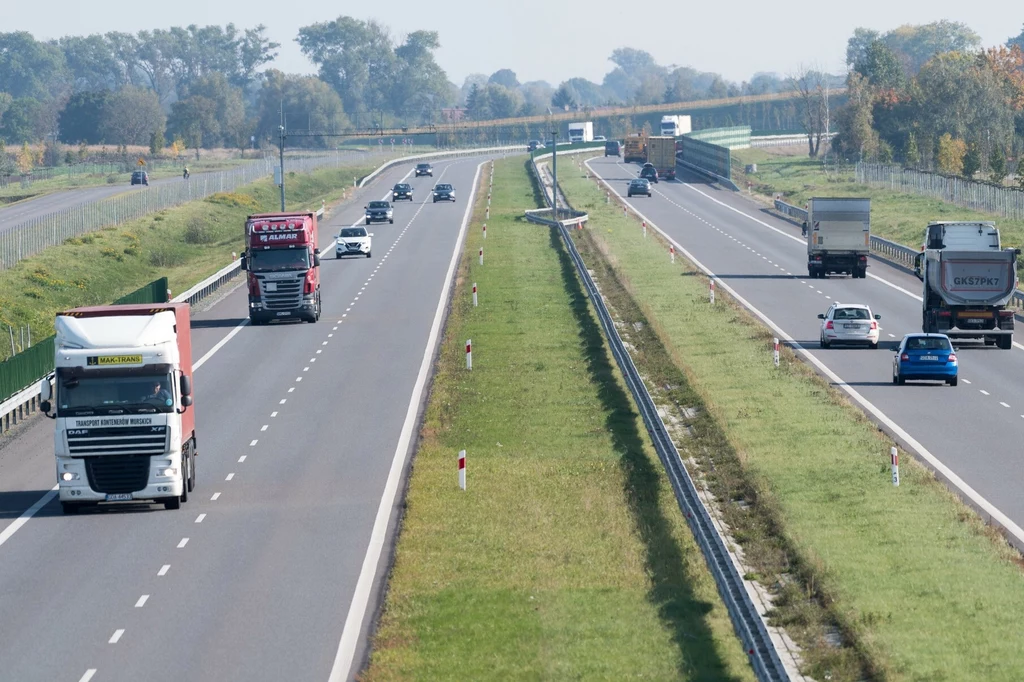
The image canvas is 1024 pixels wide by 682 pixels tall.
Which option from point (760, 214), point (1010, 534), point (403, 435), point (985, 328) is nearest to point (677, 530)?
point (1010, 534)

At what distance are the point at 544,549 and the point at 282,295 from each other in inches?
1301

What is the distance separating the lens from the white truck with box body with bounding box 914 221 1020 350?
52.0 meters

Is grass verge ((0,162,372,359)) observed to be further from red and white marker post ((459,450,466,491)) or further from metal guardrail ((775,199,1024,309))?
metal guardrail ((775,199,1024,309))

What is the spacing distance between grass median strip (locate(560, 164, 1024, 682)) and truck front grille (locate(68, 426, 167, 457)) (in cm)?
1036

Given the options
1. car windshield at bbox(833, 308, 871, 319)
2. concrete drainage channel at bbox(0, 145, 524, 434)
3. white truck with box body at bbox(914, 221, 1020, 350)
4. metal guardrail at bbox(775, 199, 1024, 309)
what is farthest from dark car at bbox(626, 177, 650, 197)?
car windshield at bbox(833, 308, 871, 319)

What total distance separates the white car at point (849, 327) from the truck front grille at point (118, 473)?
2872 cm

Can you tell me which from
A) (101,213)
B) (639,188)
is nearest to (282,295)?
(101,213)

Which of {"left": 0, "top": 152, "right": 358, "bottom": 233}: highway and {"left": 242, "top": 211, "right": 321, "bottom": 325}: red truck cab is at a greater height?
{"left": 242, "top": 211, "right": 321, "bottom": 325}: red truck cab

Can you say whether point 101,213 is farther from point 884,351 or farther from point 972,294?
point 972,294

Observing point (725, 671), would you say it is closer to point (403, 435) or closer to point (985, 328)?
point (403, 435)

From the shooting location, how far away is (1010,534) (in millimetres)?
27266

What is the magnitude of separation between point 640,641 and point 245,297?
4986 cm

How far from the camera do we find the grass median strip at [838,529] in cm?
2012

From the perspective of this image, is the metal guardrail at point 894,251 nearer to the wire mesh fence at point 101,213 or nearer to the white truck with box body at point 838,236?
the white truck with box body at point 838,236
